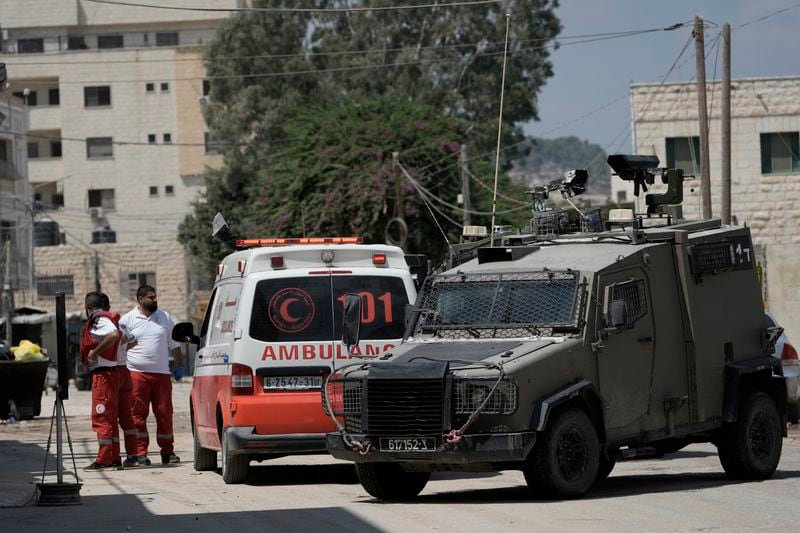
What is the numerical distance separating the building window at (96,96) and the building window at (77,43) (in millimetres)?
3509

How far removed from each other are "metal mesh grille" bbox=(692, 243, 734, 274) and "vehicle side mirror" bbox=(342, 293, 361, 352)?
304cm

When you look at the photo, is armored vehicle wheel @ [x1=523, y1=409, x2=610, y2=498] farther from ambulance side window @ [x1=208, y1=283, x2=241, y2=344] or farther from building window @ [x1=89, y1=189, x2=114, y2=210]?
building window @ [x1=89, y1=189, x2=114, y2=210]

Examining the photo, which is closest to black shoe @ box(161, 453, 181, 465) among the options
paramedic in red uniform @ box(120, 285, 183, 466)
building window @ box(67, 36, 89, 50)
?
paramedic in red uniform @ box(120, 285, 183, 466)

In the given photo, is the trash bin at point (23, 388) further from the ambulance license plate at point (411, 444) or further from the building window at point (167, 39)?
the building window at point (167, 39)

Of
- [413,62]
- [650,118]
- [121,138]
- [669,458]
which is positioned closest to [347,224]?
[650,118]

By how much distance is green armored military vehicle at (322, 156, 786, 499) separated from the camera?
1260cm

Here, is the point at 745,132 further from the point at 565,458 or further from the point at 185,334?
the point at 565,458

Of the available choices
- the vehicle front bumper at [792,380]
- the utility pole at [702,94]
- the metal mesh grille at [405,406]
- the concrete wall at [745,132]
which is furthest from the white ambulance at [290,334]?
the concrete wall at [745,132]

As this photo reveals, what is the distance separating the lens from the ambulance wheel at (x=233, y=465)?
596 inches

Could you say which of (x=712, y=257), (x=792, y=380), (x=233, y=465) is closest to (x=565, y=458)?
(x=712, y=257)

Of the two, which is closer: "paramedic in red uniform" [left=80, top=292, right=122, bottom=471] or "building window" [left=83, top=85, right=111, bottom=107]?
"paramedic in red uniform" [left=80, top=292, right=122, bottom=471]

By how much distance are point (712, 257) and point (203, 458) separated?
5.92m

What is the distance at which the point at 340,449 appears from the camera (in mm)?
13102

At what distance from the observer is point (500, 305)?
13688 mm
